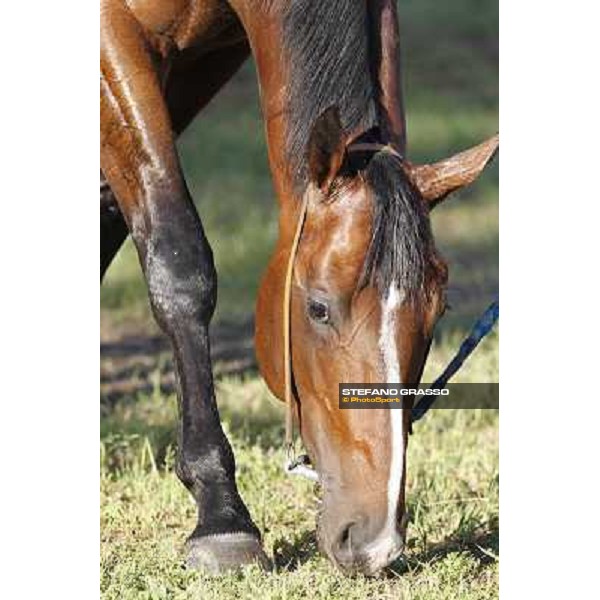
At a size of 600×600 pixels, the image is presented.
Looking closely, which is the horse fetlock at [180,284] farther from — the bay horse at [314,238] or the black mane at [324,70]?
the black mane at [324,70]

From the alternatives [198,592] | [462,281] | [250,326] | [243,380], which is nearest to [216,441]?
[198,592]

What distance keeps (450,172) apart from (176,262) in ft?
2.48

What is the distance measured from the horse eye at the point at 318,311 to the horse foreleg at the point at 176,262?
0.48 metres

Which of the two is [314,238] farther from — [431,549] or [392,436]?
[431,549]

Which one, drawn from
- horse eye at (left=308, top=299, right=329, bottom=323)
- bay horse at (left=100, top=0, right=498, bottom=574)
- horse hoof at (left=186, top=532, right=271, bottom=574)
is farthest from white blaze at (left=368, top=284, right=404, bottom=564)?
horse hoof at (left=186, top=532, right=271, bottom=574)

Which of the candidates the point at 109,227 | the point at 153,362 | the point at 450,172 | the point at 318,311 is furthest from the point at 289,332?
the point at 153,362

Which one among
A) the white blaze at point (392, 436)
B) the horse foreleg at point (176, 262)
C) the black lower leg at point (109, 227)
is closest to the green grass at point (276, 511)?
the horse foreleg at point (176, 262)

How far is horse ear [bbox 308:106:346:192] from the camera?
148 inches

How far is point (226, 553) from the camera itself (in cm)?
412

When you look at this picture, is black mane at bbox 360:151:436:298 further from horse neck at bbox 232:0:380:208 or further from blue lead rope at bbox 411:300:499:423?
blue lead rope at bbox 411:300:499:423
